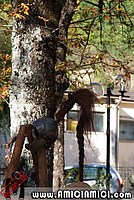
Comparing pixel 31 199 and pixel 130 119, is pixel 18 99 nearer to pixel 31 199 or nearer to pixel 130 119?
pixel 31 199

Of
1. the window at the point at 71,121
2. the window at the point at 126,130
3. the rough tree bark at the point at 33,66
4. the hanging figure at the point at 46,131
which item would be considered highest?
the rough tree bark at the point at 33,66

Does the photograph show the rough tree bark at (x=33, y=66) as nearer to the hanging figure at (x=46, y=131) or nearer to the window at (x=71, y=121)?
the hanging figure at (x=46, y=131)

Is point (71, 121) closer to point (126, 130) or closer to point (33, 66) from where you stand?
point (126, 130)

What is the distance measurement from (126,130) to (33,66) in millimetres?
13243

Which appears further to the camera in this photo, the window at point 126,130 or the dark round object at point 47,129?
the window at point 126,130

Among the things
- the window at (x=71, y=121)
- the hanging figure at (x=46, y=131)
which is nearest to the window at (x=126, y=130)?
the window at (x=71, y=121)

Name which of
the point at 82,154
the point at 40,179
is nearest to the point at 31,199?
the point at 40,179

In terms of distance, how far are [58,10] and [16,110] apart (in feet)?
2.76

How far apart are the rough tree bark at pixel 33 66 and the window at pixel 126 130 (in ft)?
41.9

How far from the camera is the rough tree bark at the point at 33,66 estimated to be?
2994 millimetres

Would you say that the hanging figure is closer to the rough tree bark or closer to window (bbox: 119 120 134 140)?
the rough tree bark

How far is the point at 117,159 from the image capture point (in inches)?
589

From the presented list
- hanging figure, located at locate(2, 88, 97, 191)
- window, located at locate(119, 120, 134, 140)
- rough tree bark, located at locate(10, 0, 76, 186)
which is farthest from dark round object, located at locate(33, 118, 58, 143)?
window, located at locate(119, 120, 134, 140)

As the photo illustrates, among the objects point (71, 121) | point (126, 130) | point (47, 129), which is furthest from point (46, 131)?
point (126, 130)
